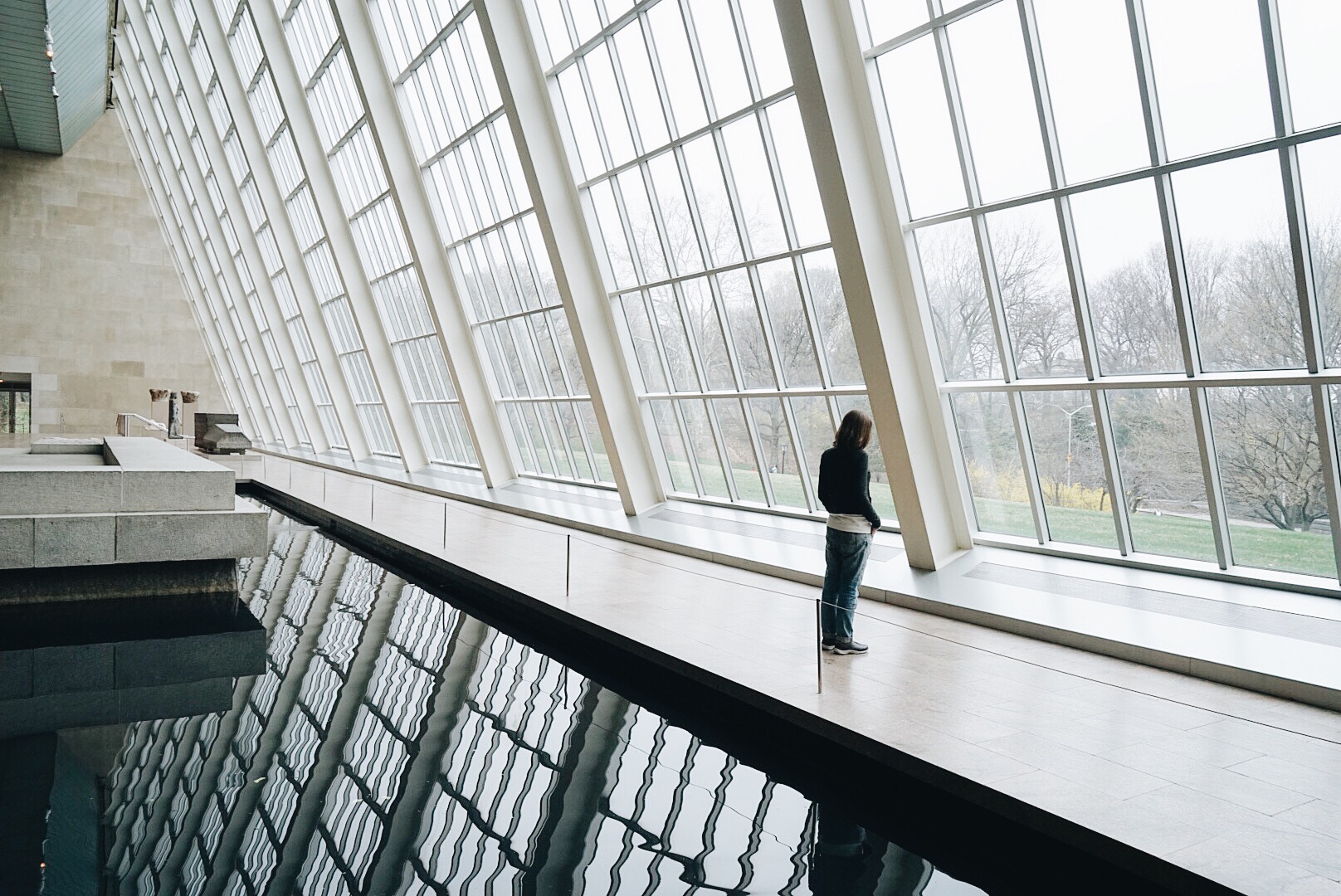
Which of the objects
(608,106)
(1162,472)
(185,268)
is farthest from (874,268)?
(185,268)

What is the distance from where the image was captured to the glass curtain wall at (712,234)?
37.7 ft

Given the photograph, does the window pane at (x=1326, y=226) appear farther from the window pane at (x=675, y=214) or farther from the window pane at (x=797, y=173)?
the window pane at (x=675, y=214)

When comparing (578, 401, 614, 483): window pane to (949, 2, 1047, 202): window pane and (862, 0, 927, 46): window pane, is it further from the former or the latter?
(949, 2, 1047, 202): window pane

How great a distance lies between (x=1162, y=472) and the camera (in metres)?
8.55

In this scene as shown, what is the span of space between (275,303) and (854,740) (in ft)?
93.5

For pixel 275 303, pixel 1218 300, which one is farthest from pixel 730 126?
pixel 275 303

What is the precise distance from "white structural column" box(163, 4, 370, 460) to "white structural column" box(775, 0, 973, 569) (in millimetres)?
19387

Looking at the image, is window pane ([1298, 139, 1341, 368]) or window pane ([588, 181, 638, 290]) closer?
window pane ([1298, 139, 1341, 368])

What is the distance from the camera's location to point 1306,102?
686cm

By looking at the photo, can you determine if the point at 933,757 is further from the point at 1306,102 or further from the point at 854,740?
the point at 1306,102

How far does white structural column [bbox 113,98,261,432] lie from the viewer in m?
40.7

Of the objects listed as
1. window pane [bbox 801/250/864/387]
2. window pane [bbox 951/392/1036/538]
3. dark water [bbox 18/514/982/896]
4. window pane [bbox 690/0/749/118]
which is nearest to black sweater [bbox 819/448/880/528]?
dark water [bbox 18/514/982/896]

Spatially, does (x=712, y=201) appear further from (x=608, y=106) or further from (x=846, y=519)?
(x=846, y=519)

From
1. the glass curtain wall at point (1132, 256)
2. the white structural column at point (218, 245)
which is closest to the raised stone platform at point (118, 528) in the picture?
the glass curtain wall at point (1132, 256)
